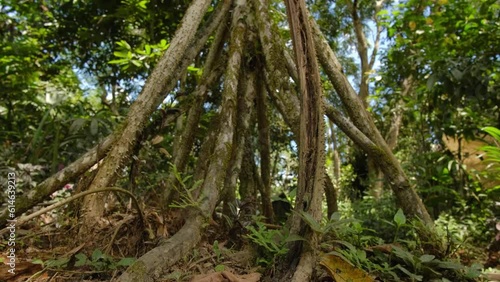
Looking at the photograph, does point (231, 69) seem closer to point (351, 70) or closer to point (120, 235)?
point (120, 235)

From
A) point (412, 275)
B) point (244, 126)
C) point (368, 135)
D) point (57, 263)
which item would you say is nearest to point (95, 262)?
point (57, 263)

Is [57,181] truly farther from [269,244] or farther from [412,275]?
[412,275]

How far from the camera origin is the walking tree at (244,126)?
5.52 feet

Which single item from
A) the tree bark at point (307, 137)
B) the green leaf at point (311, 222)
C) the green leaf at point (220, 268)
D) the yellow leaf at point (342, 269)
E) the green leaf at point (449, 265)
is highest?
the tree bark at point (307, 137)

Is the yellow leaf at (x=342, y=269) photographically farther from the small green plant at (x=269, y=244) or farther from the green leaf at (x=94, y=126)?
the green leaf at (x=94, y=126)

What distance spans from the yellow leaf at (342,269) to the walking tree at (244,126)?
0.07m

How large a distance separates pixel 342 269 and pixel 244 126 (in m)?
1.55

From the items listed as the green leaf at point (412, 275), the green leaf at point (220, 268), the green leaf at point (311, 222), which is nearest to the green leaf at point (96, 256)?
the green leaf at point (220, 268)

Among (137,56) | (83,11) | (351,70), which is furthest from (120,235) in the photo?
(351,70)

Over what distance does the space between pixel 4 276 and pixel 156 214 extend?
72 cm

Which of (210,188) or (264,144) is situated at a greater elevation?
(264,144)

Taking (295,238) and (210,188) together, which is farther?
(210,188)

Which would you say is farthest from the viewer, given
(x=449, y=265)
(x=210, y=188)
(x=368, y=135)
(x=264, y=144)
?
(x=264, y=144)

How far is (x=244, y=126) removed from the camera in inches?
118
